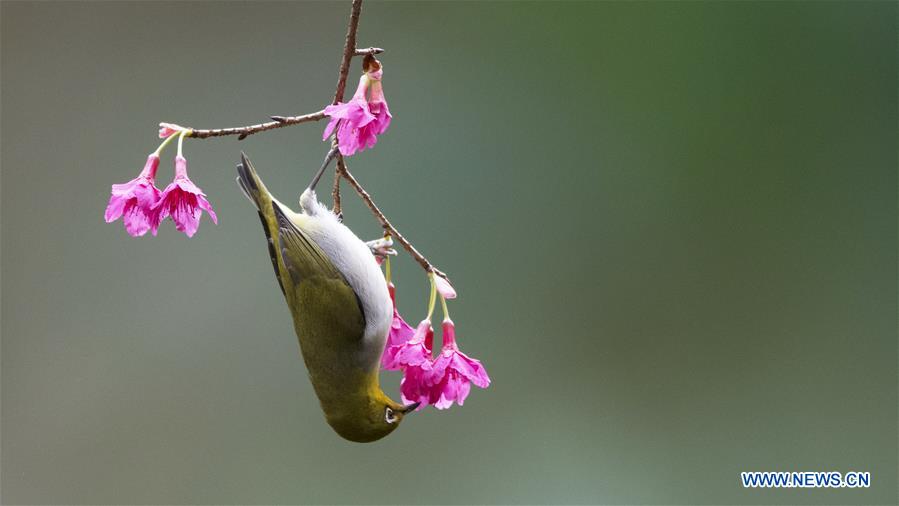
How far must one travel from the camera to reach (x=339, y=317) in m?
2.00

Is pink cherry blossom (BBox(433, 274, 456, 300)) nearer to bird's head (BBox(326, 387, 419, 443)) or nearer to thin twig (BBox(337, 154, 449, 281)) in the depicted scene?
thin twig (BBox(337, 154, 449, 281))

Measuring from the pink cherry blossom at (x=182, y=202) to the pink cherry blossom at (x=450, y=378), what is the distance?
21.6 inches

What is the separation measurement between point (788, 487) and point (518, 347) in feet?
4.85

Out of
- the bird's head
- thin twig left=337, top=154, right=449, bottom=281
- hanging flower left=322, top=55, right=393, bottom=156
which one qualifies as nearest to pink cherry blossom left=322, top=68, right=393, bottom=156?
hanging flower left=322, top=55, right=393, bottom=156

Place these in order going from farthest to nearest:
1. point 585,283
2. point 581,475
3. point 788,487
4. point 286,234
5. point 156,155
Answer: point 585,283 < point 581,475 < point 788,487 < point 286,234 < point 156,155

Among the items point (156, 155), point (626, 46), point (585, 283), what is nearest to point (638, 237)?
point (585, 283)

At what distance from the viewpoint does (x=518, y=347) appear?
4301 mm

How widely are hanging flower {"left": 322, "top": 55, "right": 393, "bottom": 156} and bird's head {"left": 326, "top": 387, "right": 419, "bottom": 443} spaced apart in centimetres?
68

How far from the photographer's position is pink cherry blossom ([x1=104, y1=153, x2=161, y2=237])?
5.16ft

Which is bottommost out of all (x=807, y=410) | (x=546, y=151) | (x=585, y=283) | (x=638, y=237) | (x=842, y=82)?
(x=807, y=410)

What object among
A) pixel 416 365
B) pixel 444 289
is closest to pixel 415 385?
pixel 416 365

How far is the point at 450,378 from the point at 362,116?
22.6 inches

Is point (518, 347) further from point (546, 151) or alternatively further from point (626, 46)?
point (626, 46)

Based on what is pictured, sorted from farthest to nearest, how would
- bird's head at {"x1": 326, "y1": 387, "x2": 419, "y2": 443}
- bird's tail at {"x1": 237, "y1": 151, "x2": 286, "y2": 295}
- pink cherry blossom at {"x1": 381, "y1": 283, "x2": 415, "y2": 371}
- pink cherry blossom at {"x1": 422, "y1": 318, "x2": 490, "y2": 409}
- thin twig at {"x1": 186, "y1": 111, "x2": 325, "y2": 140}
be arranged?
bird's tail at {"x1": 237, "y1": 151, "x2": 286, "y2": 295} → bird's head at {"x1": 326, "y1": 387, "x2": 419, "y2": 443} → pink cherry blossom at {"x1": 381, "y1": 283, "x2": 415, "y2": 371} → pink cherry blossom at {"x1": 422, "y1": 318, "x2": 490, "y2": 409} → thin twig at {"x1": 186, "y1": 111, "x2": 325, "y2": 140}
